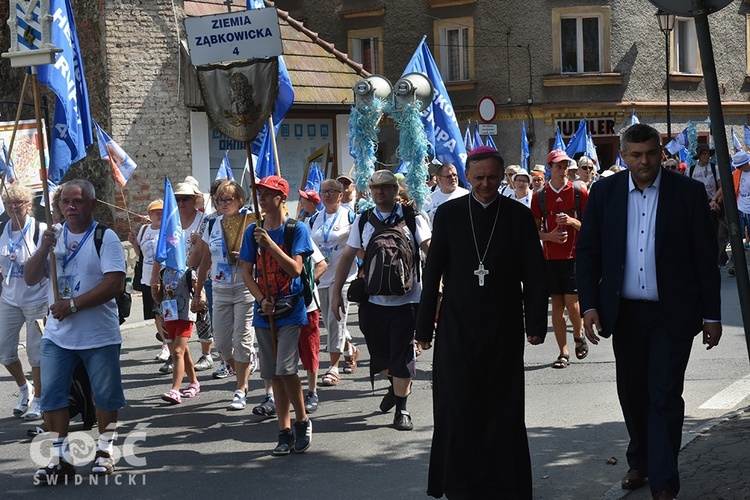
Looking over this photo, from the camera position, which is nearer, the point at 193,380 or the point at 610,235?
the point at 610,235

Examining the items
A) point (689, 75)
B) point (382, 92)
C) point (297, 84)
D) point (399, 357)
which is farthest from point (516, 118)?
point (399, 357)

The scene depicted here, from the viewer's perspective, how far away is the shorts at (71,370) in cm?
654

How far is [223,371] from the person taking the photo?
33.5 ft

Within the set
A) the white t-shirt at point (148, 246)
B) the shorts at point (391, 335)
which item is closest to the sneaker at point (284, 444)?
the shorts at point (391, 335)

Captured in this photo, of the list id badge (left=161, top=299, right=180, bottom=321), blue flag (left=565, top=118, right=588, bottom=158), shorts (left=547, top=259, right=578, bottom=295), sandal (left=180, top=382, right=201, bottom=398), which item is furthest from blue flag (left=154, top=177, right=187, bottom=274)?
blue flag (left=565, top=118, right=588, bottom=158)

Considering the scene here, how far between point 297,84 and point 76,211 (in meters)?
13.8

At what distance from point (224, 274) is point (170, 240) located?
2.55ft

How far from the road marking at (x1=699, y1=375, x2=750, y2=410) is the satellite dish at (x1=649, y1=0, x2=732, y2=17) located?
3648 millimetres

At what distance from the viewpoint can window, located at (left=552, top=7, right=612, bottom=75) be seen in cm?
3119

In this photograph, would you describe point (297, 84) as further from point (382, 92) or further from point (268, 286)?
point (268, 286)

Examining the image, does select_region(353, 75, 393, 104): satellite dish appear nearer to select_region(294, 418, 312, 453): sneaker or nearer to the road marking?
the road marking

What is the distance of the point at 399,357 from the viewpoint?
25.5ft

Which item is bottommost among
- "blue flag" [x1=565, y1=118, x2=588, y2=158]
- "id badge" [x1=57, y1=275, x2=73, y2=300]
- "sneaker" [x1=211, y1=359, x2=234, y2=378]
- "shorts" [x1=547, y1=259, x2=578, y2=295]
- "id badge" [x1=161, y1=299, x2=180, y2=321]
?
"sneaker" [x1=211, y1=359, x2=234, y2=378]

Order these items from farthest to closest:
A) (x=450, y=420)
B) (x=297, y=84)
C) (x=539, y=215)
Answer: (x=297, y=84) < (x=539, y=215) < (x=450, y=420)
